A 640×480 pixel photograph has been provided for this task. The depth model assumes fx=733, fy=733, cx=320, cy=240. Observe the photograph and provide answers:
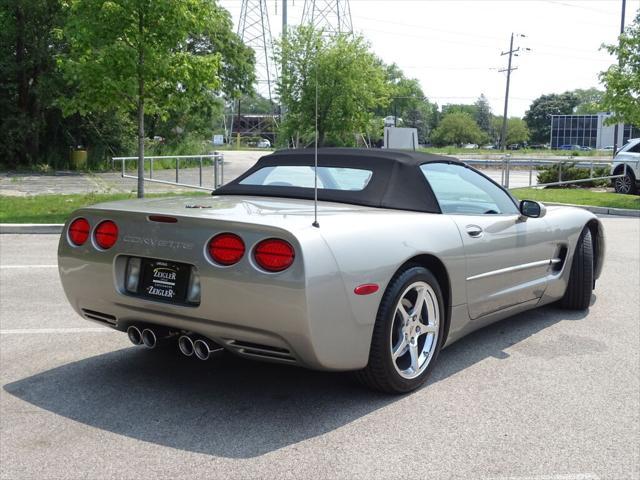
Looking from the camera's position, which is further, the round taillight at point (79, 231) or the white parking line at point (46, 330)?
the white parking line at point (46, 330)

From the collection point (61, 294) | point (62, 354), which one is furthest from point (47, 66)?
point (62, 354)

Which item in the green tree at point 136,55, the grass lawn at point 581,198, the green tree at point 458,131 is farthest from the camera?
the green tree at point 458,131

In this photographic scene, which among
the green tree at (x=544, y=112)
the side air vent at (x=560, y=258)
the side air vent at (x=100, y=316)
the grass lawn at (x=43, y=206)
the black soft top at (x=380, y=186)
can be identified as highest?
the green tree at (x=544, y=112)

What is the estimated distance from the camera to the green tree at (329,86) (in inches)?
1056

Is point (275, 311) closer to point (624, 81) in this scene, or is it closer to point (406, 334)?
point (406, 334)

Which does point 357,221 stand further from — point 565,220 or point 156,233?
point 565,220

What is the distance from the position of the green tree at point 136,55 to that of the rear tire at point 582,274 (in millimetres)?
9650

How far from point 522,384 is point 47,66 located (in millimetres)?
28156

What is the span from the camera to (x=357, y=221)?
3822 millimetres

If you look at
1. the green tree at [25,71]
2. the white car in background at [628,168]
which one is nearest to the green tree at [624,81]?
the white car in background at [628,168]

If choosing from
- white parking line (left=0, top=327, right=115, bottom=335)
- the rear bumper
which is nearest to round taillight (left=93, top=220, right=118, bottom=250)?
the rear bumper

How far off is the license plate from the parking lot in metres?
0.60

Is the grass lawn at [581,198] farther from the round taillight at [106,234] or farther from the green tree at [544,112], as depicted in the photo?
the green tree at [544,112]

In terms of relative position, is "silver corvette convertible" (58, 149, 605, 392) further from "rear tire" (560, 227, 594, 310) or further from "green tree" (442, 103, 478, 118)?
"green tree" (442, 103, 478, 118)
